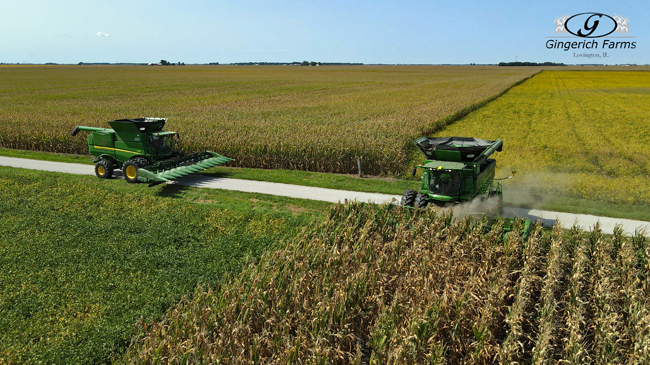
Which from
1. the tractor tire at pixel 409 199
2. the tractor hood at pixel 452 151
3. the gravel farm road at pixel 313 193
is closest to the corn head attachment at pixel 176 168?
the gravel farm road at pixel 313 193

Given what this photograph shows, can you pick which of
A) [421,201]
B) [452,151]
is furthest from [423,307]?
[452,151]

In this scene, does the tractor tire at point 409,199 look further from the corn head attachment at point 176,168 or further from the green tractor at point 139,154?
the green tractor at point 139,154

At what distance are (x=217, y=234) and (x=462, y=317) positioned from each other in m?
7.68

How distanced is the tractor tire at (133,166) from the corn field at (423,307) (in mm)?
9937

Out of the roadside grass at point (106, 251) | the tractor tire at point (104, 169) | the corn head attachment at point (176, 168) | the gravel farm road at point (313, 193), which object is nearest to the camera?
the roadside grass at point (106, 251)

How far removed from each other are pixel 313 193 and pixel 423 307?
9.49m

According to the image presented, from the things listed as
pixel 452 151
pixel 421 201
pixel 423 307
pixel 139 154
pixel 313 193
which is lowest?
pixel 313 193

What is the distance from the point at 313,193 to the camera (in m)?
16.1

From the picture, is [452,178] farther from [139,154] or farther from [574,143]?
[574,143]

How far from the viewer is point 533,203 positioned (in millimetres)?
14812

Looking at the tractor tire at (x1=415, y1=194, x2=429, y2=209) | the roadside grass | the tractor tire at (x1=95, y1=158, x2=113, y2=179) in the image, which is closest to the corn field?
the roadside grass

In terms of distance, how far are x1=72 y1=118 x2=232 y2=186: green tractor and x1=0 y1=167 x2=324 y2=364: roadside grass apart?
2.53 ft

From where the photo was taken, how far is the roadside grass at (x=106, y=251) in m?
7.77

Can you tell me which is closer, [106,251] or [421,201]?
[106,251]
